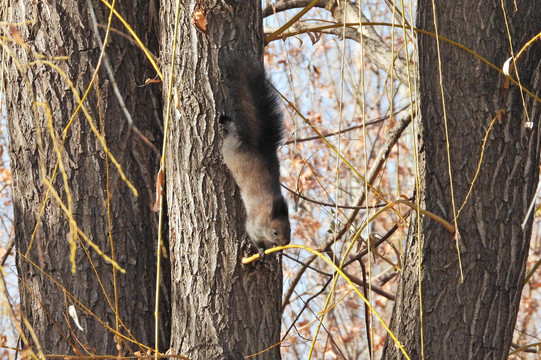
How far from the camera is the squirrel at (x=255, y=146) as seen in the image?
2.22 meters

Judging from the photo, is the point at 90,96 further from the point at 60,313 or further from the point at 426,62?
the point at 426,62

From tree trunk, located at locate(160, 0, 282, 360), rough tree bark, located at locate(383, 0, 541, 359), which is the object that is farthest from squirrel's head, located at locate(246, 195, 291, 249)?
rough tree bark, located at locate(383, 0, 541, 359)

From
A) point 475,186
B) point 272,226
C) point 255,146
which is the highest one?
point 255,146

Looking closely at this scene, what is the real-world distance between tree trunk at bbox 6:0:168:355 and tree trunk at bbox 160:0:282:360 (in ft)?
0.94

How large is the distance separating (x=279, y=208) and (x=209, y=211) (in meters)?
Answer: 0.75

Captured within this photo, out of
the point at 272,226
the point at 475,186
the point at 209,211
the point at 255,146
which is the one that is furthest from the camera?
the point at 272,226

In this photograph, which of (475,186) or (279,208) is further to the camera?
(279,208)

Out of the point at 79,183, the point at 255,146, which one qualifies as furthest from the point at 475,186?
the point at 79,183

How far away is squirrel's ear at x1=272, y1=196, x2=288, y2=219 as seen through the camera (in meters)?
2.81

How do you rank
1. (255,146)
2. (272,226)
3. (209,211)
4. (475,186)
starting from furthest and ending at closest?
(272,226) < (255,146) < (475,186) < (209,211)

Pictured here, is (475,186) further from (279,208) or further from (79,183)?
(79,183)

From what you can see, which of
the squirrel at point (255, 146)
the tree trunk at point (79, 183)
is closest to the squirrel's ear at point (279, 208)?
the squirrel at point (255, 146)

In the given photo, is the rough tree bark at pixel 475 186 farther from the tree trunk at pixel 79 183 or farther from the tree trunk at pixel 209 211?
the tree trunk at pixel 79 183

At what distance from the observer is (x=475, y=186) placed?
2275 mm
